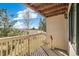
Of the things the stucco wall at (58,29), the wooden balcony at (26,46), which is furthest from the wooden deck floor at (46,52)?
the stucco wall at (58,29)

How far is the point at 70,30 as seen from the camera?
A: 2953 mm

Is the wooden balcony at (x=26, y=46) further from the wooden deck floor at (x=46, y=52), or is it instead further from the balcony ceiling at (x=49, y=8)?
the balcony ceiling at (x=49, y=8)

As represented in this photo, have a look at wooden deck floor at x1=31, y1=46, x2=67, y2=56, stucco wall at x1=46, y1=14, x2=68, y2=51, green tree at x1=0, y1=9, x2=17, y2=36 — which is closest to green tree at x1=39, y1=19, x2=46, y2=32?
stucco wall at x1=46, y1=14, x2=68, y2=51

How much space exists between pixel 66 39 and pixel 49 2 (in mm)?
663

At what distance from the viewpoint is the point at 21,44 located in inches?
111

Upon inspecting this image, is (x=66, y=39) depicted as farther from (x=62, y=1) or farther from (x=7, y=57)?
(x=7, y=57)

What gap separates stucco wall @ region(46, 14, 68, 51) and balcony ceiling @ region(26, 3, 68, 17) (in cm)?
7

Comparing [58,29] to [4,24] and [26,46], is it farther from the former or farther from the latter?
[4,24]

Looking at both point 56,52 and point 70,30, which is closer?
point 56,52

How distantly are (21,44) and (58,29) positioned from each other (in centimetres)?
62

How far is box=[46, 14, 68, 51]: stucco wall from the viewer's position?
2.78 metres

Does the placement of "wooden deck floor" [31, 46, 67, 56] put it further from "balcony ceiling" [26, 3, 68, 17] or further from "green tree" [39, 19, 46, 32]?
"balcony ceiling" [26, 3, 68, 17]

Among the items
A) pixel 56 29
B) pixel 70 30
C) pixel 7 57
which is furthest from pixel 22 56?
pixel 70 30

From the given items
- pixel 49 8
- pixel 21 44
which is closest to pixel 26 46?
pixel 21 44
